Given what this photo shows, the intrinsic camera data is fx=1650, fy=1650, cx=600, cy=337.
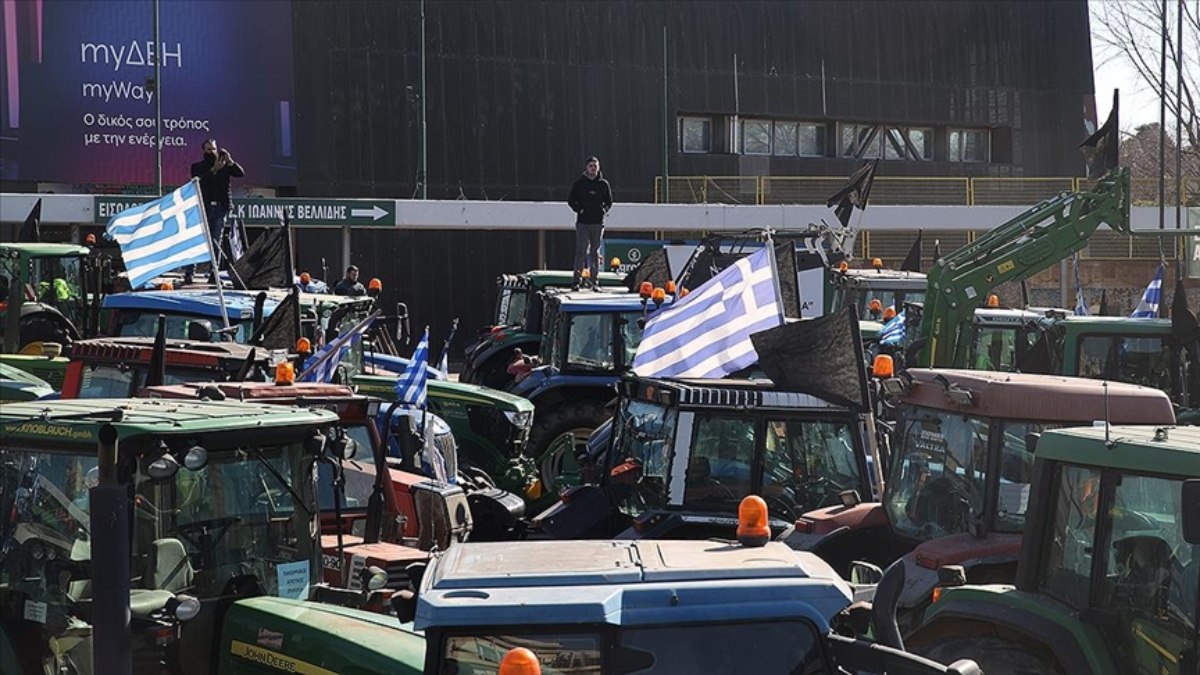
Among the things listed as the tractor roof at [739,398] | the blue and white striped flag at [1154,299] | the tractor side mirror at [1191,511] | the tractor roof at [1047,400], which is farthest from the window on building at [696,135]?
the tractor side mirror at [1191,511]

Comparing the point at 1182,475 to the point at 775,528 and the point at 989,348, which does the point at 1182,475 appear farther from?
the point at 989,348

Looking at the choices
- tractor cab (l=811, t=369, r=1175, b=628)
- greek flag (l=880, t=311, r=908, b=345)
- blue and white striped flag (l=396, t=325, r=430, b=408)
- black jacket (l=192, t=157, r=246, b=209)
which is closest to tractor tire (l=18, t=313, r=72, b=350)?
black jacket (l=192, t=157, r=246, b=209)

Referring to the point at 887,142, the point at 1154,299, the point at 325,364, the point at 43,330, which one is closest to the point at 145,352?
the point at 325,364

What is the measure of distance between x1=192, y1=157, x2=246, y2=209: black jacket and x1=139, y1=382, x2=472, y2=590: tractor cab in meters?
9.34

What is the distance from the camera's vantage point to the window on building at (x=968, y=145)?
Result: 45.8 meters

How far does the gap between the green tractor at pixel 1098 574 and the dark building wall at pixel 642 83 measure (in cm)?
3042

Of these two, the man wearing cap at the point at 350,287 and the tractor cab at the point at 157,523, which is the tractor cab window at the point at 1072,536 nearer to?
the tractor cab at the point at 157,523

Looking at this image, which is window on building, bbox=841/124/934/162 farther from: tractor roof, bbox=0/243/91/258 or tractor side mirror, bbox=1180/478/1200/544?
tractor side mirror, bbox=1180/478/1200/544

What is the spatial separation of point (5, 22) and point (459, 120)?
10.1 meters

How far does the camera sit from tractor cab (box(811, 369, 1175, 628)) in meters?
8.84

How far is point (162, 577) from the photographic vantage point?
709 cm

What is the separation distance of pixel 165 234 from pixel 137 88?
779 inches

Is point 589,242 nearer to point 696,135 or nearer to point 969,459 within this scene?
point 969,459

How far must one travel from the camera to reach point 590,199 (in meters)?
22.8
